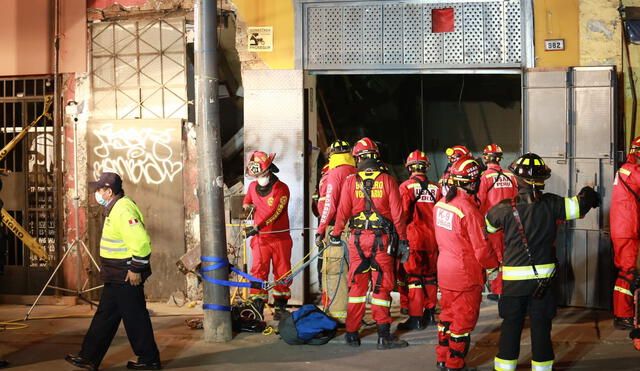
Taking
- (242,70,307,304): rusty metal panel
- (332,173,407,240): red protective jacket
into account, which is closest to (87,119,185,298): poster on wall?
(242,70,307,304): rusty metal panel

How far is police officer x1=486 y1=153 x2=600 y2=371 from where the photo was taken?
7117 mm

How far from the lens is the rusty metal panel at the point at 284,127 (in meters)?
11.7

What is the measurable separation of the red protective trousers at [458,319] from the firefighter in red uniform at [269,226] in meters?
3.23

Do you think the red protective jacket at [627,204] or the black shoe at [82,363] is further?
the red protective jacket at [627,204]

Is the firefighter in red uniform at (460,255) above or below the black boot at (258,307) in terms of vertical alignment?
above

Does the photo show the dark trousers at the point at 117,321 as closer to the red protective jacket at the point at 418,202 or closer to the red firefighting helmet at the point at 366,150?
the red firefighting helmet at the point at 366,150

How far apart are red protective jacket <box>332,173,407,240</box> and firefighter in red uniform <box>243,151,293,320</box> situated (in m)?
1.50

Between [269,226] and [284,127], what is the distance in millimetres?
1752

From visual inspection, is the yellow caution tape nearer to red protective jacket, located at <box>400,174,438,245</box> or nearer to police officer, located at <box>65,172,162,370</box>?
police officer, located at <box>65,172,162,370</box>

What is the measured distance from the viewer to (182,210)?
40.1 ft

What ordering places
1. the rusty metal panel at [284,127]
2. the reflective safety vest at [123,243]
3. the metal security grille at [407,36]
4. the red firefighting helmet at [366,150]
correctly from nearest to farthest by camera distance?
the reflective safety vest at [123,243] < the red firefighting helmet at [366,150] < the metal security grille at [407,36] < the rusty metal panel at [284,127]

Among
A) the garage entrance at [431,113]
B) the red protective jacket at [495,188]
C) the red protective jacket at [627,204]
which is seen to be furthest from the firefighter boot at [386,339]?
the garage entrance at [431,113]

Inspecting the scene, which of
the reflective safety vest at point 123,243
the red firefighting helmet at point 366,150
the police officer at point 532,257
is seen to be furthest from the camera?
the red firefighting helmet at point 366,150

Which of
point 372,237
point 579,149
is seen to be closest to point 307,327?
point 372,237
